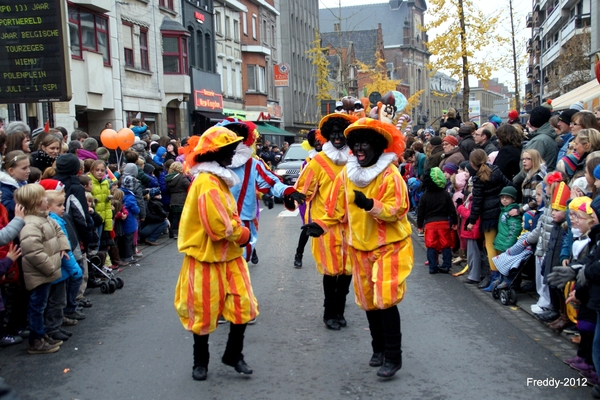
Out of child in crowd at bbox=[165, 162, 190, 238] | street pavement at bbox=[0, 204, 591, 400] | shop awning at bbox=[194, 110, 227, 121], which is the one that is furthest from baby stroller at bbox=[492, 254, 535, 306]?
shop awning at bbox=[194, 110, 227, 121]

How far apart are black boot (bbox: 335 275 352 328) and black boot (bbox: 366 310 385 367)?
1153 millimetres

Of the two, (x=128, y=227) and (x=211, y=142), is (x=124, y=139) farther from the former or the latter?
(x=211, y=142)

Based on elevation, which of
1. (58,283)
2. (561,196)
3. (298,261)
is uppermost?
(561,196)

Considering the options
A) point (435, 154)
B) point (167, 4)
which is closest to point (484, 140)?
point (435, 154)

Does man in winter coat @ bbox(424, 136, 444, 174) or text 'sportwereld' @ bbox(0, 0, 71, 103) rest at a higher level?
text 'sportwereld' @ bbox(0, 0, 71, 103)

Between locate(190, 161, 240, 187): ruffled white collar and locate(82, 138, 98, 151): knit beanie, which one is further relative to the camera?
locate(82, 138, 98, 151): knit beanie

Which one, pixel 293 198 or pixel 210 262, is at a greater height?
pixel 293 198

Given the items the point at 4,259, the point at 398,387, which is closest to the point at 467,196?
the point at 398,387

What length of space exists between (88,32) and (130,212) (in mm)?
13876

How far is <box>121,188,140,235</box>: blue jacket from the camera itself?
34.2 ft

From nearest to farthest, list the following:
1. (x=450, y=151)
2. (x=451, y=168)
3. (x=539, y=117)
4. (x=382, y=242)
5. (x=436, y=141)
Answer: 1. (x=382, y=242)
2. (x=539, y=117)
3. (x=451, y=168)
4. (x=450, y=151)
5. (x=436, y=141)

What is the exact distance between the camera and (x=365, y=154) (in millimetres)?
5113

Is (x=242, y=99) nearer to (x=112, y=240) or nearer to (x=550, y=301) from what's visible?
(x=112, y=240)

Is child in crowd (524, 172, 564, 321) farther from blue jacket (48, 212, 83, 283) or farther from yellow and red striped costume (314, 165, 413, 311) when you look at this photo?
blue jacket (48, 212, 83, 283)
